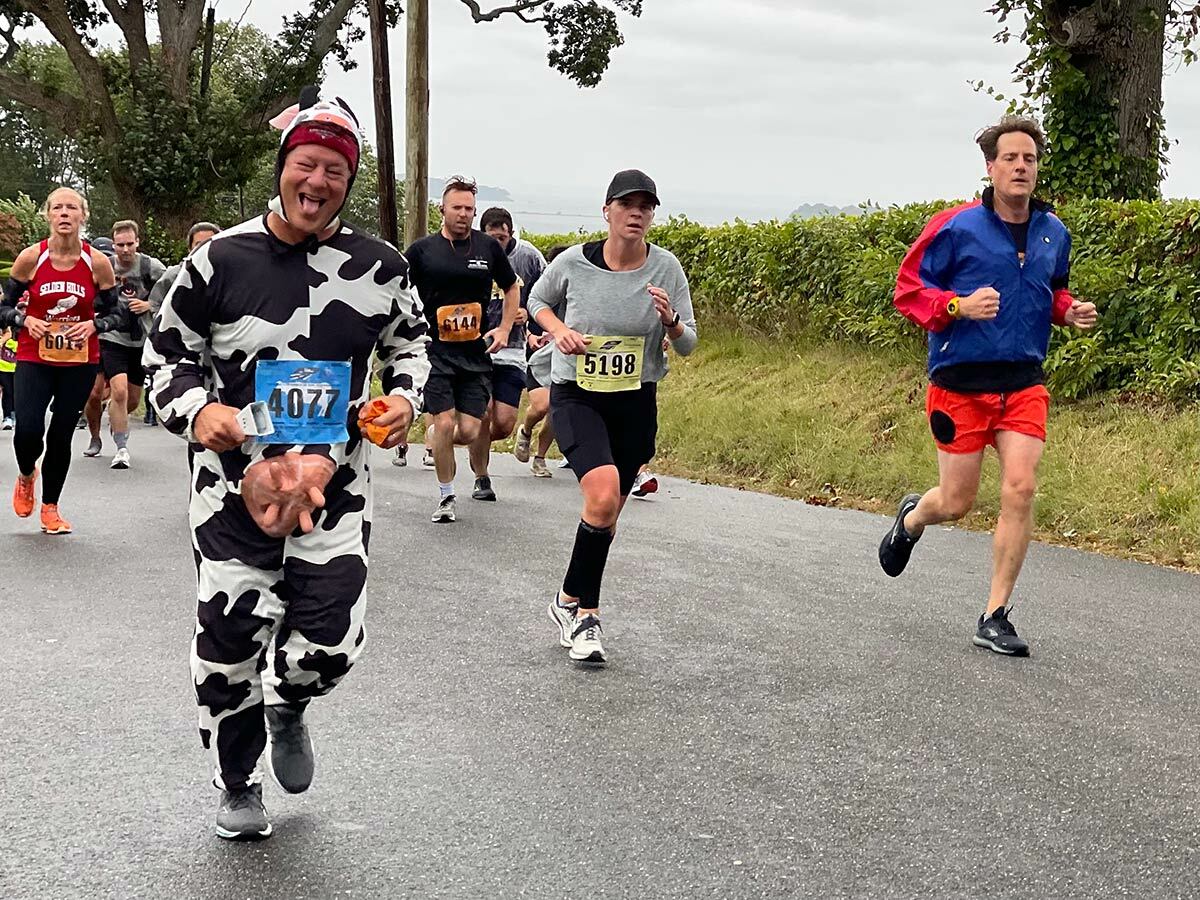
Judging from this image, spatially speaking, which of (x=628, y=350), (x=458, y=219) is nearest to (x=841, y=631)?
(x=628, y=350)

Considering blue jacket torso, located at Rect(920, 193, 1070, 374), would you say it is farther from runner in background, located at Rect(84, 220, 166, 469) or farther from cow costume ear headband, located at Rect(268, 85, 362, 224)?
runner in background, located at Rect(84, 220, 166, 469)

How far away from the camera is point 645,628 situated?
752 cm

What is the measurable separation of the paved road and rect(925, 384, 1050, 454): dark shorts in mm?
856

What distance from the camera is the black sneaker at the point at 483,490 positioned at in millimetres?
11922

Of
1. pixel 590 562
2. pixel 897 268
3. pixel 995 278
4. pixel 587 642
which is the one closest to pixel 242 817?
pixel 587 642

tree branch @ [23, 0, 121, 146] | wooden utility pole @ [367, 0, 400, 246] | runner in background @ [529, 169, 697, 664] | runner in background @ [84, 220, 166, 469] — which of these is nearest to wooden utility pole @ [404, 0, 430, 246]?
wooden utility pole @ [367, 0, 400, 246]

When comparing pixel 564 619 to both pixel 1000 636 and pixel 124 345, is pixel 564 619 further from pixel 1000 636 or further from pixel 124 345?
pixel 124 345

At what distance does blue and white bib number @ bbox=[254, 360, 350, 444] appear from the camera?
4.45 m

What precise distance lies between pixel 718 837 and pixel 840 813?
42 centimetres

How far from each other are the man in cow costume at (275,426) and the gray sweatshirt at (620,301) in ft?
8.37

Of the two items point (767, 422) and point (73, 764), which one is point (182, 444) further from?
point (73, 764)

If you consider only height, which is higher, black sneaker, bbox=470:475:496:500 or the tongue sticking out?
the tongue sticking out

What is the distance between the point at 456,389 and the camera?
1126 centimetres

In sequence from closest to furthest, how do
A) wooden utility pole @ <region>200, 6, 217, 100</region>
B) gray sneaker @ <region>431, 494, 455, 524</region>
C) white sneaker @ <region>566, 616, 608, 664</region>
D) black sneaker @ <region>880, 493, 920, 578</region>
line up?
white sneaker @ <region>566, 616, 608, 664</region>, black sneaker @ <region>880, 493, 920, 578</region>, gray sneaker @ <region>431, 494, 455, 524</region>, wooden utility pole @ <region>200, 6, 217, 100</region>
